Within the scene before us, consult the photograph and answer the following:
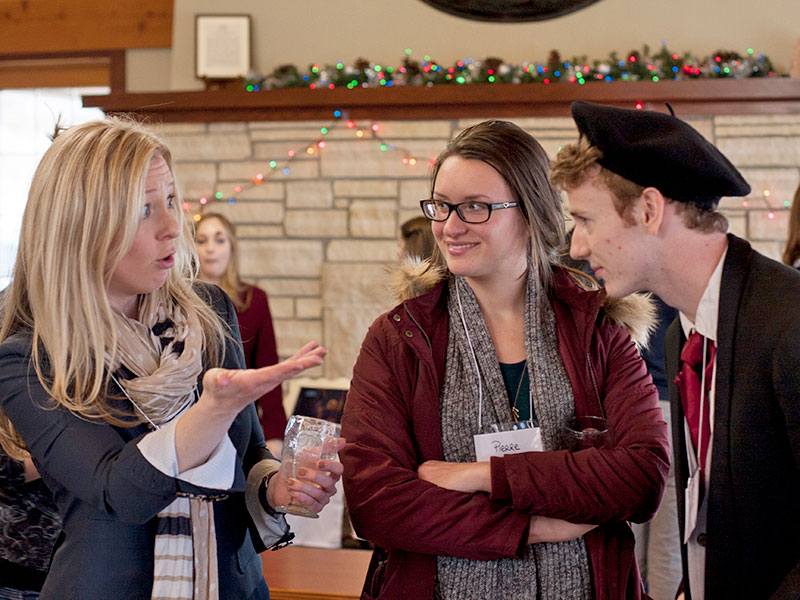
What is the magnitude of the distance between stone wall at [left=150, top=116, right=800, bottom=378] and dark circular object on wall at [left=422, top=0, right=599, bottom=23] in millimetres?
755

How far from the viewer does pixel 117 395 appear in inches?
55.1

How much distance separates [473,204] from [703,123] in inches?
138

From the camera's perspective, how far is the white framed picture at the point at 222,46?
511 cm

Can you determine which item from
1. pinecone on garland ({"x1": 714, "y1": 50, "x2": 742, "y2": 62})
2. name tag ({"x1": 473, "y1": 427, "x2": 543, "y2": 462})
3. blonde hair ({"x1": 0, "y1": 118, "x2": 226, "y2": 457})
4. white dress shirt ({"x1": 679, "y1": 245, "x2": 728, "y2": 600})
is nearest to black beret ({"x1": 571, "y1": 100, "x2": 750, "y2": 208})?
white dress shirt ({"x1": 679, "y1": 245, "x2": 728, "y2": 600})

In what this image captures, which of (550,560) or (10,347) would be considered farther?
(550,560)

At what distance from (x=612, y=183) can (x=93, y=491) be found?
991mm

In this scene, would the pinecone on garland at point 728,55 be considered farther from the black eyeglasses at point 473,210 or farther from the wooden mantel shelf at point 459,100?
the black eyeglasses at point 473,210

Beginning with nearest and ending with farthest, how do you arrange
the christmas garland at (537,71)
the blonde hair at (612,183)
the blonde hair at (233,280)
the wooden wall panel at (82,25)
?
the blonde hair at (612,183) < the blonde hair at (233,280) < the christmas garland at (537,71) < the wooden wall panel at (82,25)

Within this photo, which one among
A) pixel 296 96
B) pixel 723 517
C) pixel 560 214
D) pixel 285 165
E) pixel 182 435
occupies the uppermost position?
pixel 296 96

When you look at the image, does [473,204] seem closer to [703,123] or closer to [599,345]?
[599,345]

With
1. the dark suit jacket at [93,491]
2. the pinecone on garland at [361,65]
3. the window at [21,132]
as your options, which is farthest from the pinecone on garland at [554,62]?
the dark suit jacket at [93,491]

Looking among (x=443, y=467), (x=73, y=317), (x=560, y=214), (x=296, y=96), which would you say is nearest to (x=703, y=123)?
(x=296, y=96)

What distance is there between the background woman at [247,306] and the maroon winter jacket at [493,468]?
1.91m

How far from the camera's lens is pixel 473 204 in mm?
1695
